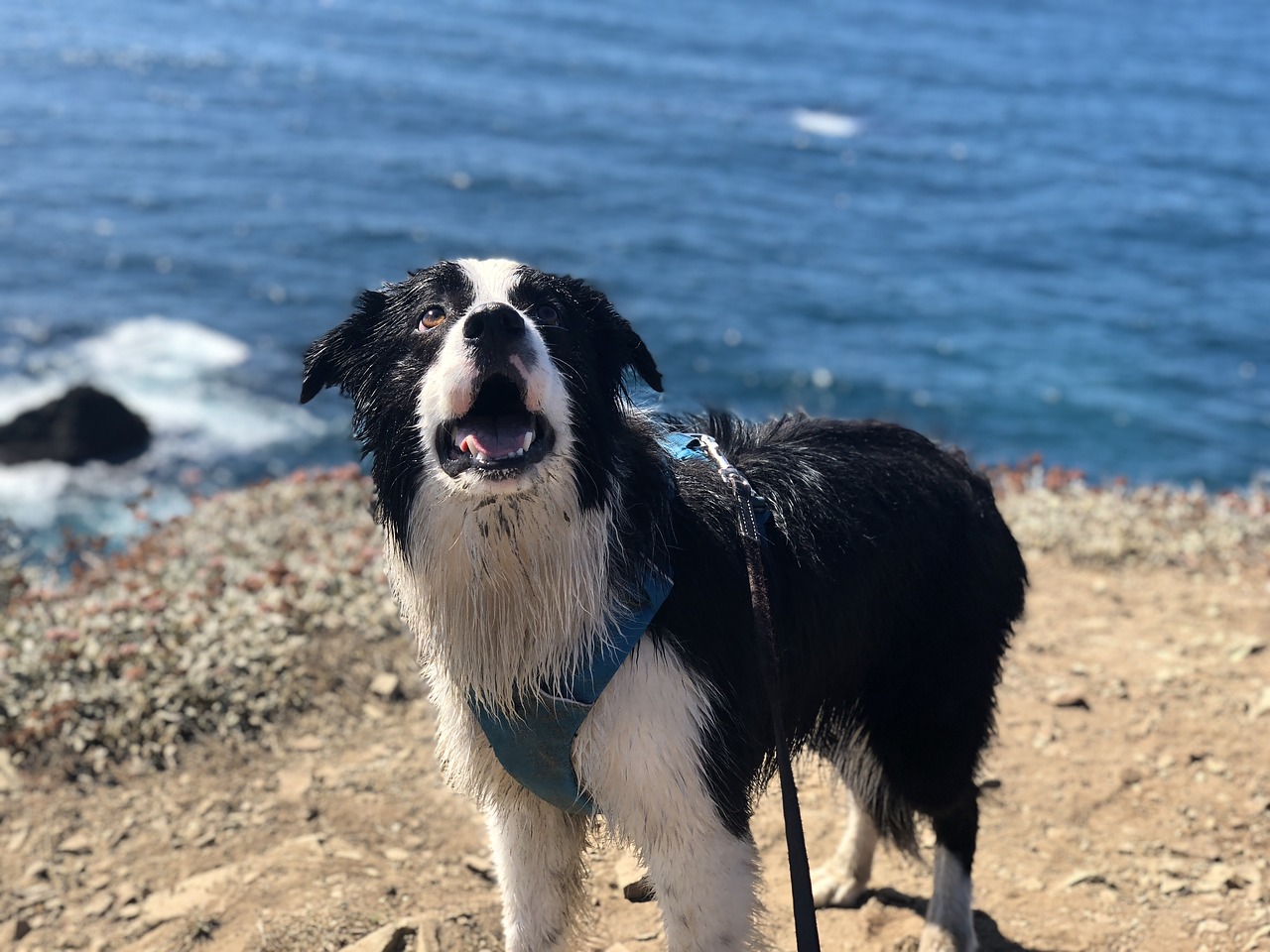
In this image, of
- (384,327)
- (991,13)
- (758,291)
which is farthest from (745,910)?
(991,13)

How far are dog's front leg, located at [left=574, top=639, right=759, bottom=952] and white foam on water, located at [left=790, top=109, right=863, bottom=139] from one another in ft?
89.1

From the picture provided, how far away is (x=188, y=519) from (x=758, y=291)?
42.1ft

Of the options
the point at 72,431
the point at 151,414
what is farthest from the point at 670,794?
the point at 151,414

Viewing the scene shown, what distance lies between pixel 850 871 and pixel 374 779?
2.05m

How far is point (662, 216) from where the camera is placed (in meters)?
22.2

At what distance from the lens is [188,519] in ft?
25.8

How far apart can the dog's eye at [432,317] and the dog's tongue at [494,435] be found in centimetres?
30

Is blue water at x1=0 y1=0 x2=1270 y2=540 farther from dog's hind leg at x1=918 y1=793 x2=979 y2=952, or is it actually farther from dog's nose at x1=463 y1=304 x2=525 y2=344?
dog's nose at x1=463 y1=304 x2=525 y2=344

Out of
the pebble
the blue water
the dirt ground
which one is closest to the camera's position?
the dirt ground

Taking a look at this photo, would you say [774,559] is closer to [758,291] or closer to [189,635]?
[189,635]

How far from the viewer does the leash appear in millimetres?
3109

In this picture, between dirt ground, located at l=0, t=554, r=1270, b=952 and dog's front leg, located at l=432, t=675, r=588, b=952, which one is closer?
dog's front leg, located at l=432, t=675, r=588, b=952


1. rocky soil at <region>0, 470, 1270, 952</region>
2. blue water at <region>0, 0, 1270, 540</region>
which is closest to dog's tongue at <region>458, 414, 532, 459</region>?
rocky soil at <region>0, 470, 1270, 952</region>

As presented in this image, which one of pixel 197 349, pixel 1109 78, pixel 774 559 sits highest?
pixel 1109 78
